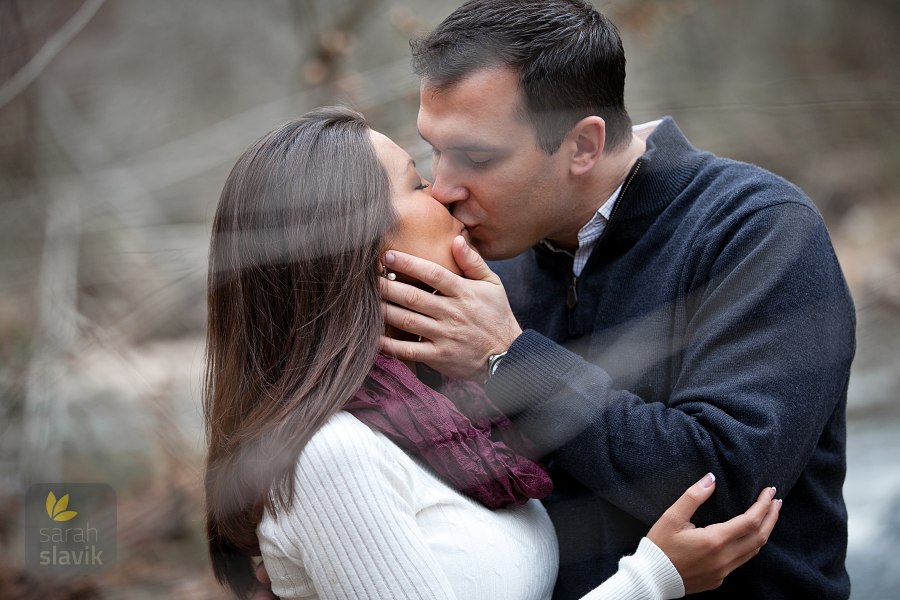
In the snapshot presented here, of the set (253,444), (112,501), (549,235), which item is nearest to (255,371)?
(253,444)

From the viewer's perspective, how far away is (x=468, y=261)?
1239 millimetres

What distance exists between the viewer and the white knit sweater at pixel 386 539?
992 millimetres

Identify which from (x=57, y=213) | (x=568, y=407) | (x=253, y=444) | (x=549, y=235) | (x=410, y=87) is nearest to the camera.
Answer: (x=253, y=444)

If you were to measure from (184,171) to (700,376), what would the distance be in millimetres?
1485

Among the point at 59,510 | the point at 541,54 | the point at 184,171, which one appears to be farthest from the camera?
the point at 184,171

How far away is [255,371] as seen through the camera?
44.3 inches

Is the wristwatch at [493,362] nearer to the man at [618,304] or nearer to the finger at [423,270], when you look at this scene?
the man at [618,304]

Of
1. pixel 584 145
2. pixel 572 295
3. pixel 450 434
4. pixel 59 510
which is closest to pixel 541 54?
pixel 584 145

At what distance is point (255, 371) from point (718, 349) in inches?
23.6

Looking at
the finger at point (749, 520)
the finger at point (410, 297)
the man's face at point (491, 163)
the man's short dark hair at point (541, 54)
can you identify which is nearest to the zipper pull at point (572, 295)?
the man's face at point (491, 163)

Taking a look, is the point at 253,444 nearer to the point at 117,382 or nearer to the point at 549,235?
the point at 549,235

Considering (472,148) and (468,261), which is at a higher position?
(472,148)

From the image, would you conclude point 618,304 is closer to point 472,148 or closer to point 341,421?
point 472,148

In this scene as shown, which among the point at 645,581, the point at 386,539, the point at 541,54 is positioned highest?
the point at 541,54
